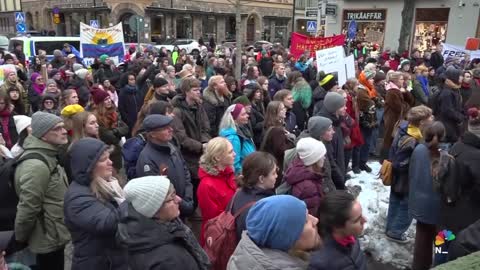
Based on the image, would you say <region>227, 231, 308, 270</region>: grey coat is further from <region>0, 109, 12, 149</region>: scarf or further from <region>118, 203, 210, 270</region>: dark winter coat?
<region>0, 109, 12, 149</region>: scarf

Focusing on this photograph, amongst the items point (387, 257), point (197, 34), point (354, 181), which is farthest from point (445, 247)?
point (197, 34)

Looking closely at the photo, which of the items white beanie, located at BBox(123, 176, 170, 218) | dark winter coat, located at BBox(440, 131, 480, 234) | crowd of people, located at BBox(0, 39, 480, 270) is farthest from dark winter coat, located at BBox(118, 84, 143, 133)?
dark winter coat, located at BBox(440, 131, 480, 234)

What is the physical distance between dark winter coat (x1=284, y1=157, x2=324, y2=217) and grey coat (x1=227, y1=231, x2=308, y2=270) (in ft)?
3.76

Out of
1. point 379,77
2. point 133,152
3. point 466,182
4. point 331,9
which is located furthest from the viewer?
point 331,9

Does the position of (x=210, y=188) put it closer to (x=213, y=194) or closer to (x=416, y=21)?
(x=213, y=194)

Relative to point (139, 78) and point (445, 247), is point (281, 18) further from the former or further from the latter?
point (445, 247)

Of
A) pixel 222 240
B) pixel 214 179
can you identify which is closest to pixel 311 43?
pixel 214 179

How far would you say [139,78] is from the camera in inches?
354

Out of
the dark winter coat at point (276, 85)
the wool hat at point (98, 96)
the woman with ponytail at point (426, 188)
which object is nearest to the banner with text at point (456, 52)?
the dark winter coat at point (276, 85)

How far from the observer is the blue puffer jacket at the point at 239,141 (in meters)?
4.87

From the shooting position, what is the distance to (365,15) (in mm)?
25953

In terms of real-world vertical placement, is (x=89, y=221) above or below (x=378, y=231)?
above

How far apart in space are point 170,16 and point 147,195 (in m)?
44.5

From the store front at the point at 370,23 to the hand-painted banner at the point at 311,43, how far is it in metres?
13.6
